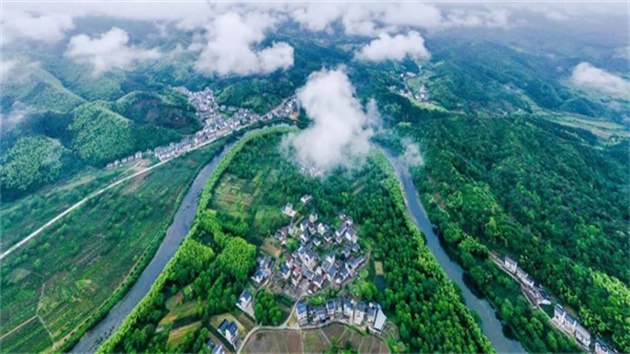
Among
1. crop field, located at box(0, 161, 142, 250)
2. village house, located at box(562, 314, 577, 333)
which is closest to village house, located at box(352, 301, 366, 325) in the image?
village house, located at box(562, 314, 577, 333)

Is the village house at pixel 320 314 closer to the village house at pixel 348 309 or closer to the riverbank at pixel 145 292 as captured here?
the village house at pixel 348 309

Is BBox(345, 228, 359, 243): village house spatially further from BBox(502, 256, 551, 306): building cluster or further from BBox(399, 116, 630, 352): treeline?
BBox(502, 256, 551, 306): building cluster

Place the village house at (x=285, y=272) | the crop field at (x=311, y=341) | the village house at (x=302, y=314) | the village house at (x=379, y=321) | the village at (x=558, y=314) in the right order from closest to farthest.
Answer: the village at (x=558, y=314), the crop field at (x=311, y=341), the village house at (x=379, y=321), the village house at (x=302, y=314), the village house at (x=285, y=272)

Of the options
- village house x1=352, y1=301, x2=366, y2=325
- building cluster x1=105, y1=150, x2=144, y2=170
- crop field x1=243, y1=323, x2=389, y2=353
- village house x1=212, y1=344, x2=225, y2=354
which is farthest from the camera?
Answer: building cluster x1=105, y1=150, x2=144, y2=170

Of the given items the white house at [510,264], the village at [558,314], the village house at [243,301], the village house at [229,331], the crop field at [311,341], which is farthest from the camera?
the white house at [510,264]

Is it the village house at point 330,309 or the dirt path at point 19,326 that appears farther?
the village house at point 330,309

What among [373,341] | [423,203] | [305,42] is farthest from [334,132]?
[305,42]

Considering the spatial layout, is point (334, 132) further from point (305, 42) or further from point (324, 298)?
point (305, 42)

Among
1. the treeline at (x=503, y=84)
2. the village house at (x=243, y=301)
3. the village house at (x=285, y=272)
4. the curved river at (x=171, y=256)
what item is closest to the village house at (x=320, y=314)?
the village house at (x=285, y=272)

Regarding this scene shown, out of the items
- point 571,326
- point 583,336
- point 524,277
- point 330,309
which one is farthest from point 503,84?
point 330,309
